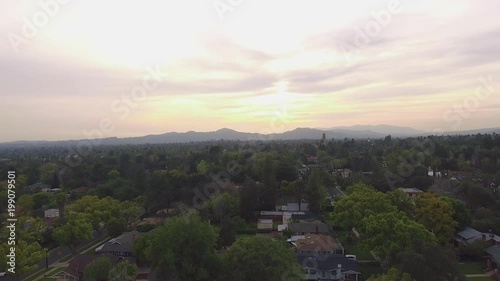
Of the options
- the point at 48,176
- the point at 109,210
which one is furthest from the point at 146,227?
the point at 48,176

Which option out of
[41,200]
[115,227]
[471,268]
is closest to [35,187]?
[41,200]

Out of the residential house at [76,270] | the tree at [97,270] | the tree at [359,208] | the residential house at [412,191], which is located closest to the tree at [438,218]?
the tree at [359,208]

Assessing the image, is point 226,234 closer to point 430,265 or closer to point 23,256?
point 23,256

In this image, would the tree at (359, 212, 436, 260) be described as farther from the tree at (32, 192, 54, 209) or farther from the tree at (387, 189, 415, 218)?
the tree at (32, 192, 54, 209)

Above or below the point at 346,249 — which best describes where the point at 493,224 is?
above

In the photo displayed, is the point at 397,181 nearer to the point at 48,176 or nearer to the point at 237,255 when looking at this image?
the point at 237,255

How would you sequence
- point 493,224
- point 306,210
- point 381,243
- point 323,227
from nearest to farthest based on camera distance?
point 381,243
point 493,224
point 323,227
point 306,210
